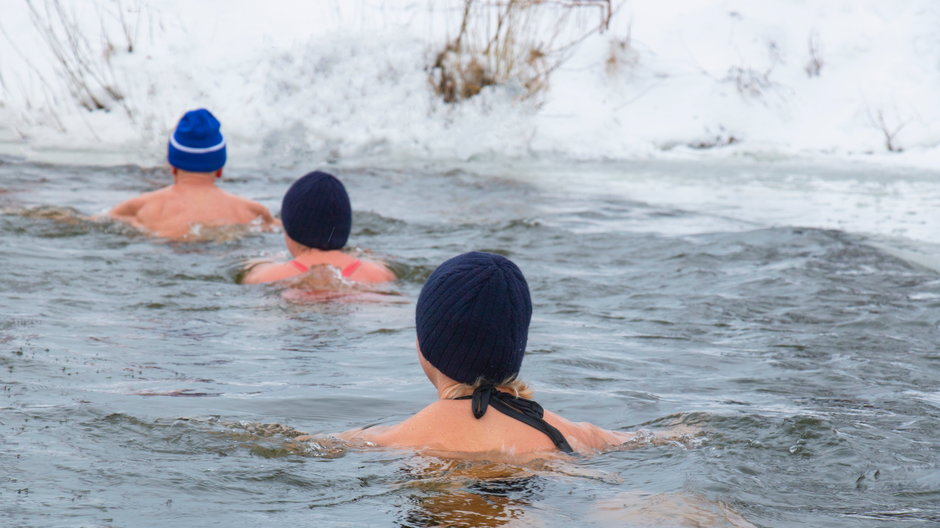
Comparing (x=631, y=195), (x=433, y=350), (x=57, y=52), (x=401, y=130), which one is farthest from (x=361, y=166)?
(x=433, y=350)

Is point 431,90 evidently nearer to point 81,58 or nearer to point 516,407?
point 81,58

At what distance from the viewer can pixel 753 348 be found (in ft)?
21.1

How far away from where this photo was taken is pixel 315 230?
296 inches

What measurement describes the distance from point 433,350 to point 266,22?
51.8 feet

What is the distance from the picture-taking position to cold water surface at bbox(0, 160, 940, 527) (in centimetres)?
379

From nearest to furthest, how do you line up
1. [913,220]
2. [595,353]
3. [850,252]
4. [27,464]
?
[27,464] < [595,353] < [850,252] < [913,220]

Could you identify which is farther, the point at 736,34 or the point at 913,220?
the point at 736,34

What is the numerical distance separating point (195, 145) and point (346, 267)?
2.52m

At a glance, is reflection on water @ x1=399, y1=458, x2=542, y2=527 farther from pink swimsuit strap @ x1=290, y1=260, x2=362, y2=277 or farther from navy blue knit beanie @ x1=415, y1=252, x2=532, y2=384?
pink swimsuit strap @ x1=290, y1=260, x2=362, y2=277

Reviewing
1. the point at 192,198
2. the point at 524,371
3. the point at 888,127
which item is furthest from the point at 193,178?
the point at 888,127

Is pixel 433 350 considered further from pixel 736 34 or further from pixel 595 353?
pixel 736 34

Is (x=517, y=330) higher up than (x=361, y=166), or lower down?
higher up

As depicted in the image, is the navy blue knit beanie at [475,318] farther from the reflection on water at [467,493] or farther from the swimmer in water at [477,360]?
the reflection on water at [467,493]

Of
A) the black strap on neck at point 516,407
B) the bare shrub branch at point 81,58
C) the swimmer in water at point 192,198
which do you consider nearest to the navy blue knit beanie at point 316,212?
the swimmer in water at point 192,198
